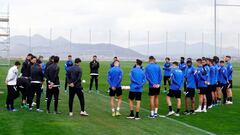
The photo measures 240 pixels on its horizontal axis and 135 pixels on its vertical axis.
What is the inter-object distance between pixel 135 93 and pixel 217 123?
2.89 meters

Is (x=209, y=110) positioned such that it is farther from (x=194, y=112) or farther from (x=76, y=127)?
(x=76, y=127)

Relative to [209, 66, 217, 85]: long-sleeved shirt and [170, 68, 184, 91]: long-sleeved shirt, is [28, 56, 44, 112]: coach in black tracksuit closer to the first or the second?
[170, 68, 184, 91]: long-sleeved shirt

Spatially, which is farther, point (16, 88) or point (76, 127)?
point (16, 88)

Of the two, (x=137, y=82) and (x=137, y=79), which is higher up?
(x=137, y=79)

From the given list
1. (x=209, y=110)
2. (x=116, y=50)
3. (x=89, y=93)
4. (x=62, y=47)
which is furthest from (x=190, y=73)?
(x=62, y=47)

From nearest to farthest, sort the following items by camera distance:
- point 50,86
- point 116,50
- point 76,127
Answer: point 76,127, point 50,86, point 116,50

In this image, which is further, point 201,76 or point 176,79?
point 201,76

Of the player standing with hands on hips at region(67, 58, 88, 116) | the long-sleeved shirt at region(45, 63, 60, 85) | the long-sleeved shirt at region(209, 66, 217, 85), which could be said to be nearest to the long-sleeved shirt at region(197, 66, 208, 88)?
the long-sleeved shirt at region(209, 66, 217, 85)

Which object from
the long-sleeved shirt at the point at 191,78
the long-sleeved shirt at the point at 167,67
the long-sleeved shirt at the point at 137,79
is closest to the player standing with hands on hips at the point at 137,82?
the long-sleeved shirt at the point at 137,79

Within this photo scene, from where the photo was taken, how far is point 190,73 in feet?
60.3

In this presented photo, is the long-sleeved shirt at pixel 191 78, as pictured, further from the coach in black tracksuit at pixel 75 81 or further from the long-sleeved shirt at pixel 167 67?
the long-sleeved shirt at pixel 167 67

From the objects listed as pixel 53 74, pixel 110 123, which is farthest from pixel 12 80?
pixel 110 123

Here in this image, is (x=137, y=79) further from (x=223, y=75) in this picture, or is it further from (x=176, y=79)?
(x=223, y=75)

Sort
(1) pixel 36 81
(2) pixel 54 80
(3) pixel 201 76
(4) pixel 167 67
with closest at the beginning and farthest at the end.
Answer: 1. (2) pixel 54 80
2. (1) pixel 36 81
3. (3) pixel 201 76
4. (4) pixel 167 67
